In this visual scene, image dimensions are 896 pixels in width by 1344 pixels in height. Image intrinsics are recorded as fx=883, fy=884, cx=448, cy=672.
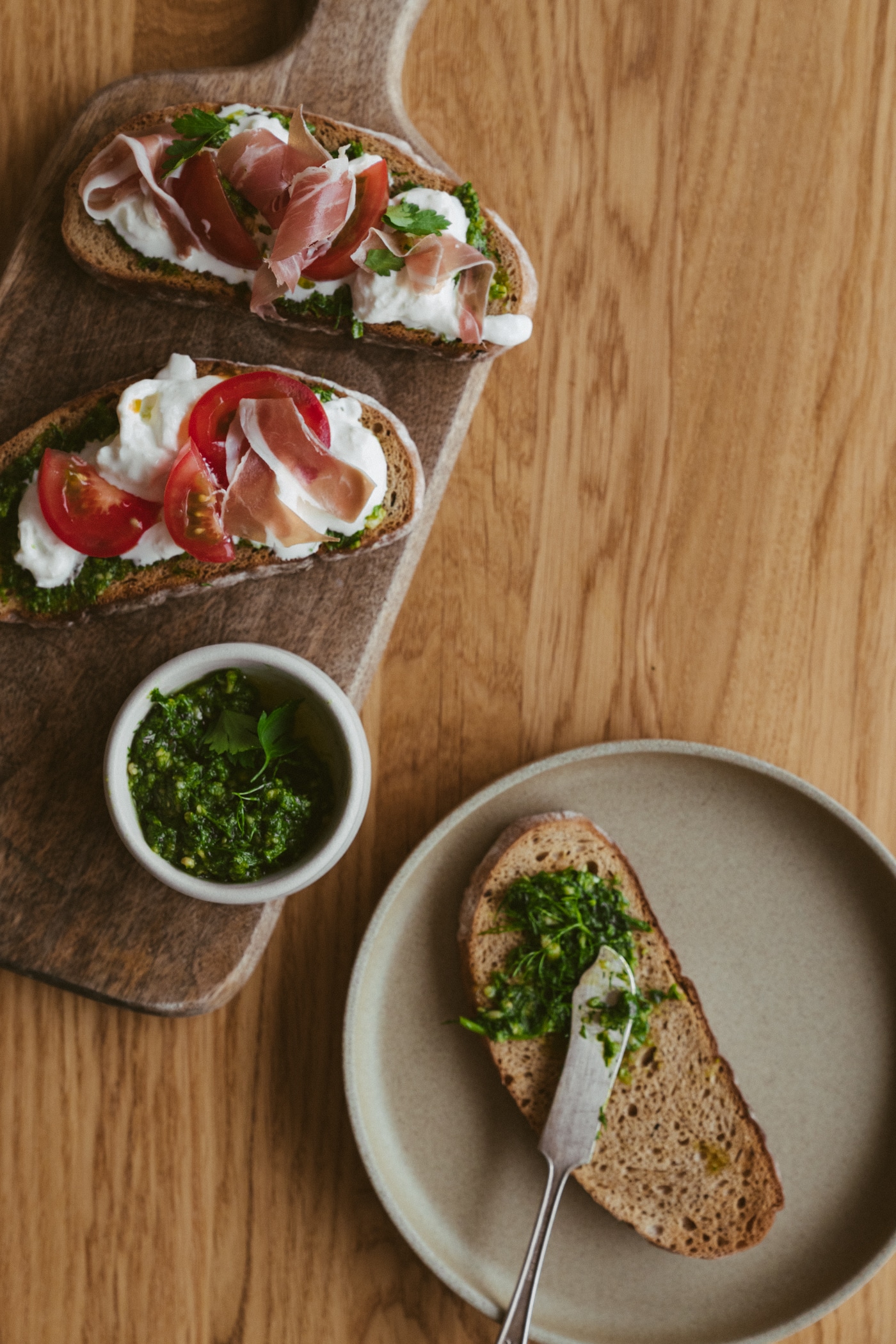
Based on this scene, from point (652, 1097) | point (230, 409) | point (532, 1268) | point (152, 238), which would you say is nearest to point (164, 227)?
point (152, 238)

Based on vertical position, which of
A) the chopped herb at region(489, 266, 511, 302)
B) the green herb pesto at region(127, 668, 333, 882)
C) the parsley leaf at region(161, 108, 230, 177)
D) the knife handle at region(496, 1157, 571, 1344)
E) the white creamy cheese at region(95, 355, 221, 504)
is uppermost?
the parsley leaf at region(161, 108, 230, 177)

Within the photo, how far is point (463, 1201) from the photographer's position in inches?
70.9

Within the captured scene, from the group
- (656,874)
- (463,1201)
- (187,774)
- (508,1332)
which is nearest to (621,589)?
(656,874)

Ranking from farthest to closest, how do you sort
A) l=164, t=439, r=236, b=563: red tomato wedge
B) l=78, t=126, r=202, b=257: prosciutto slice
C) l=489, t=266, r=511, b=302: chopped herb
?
1. l=489, t=266, r=511, b=302: chopped herb
2. l=78, t=126, r=202, b=257: prosciutto slice
3. l=164, t=439, r=236, b=563: red tomato wedge

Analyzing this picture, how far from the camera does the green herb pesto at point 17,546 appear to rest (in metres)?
1.67

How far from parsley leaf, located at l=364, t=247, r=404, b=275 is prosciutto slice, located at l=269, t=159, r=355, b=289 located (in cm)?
8

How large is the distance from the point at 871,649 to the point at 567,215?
1136mm

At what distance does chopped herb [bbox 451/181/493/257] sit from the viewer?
1723mm

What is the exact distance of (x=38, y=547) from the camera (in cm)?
162

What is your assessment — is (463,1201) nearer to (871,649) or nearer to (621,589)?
(621,589)

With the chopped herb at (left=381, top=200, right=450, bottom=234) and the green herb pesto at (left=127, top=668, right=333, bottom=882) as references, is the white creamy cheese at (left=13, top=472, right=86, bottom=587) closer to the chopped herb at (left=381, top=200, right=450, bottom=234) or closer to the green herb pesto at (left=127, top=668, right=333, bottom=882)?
the green herb pesto at (left=127, top=668, right=333, bottom=882)

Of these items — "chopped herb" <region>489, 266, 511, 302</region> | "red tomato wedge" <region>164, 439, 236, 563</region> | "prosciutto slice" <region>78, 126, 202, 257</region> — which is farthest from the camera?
"chopped herb" <region>489, 266, 511, 302</region>

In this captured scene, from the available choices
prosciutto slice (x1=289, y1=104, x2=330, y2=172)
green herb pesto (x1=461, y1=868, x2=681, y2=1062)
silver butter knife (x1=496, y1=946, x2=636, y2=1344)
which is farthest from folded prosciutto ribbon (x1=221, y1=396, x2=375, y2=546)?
silver butter knife (x1=496, y1=946, x2=636, y2=1344)

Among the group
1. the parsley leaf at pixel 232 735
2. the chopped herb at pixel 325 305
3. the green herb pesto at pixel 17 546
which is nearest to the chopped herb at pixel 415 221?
the chopped herb at pixel 325 305
